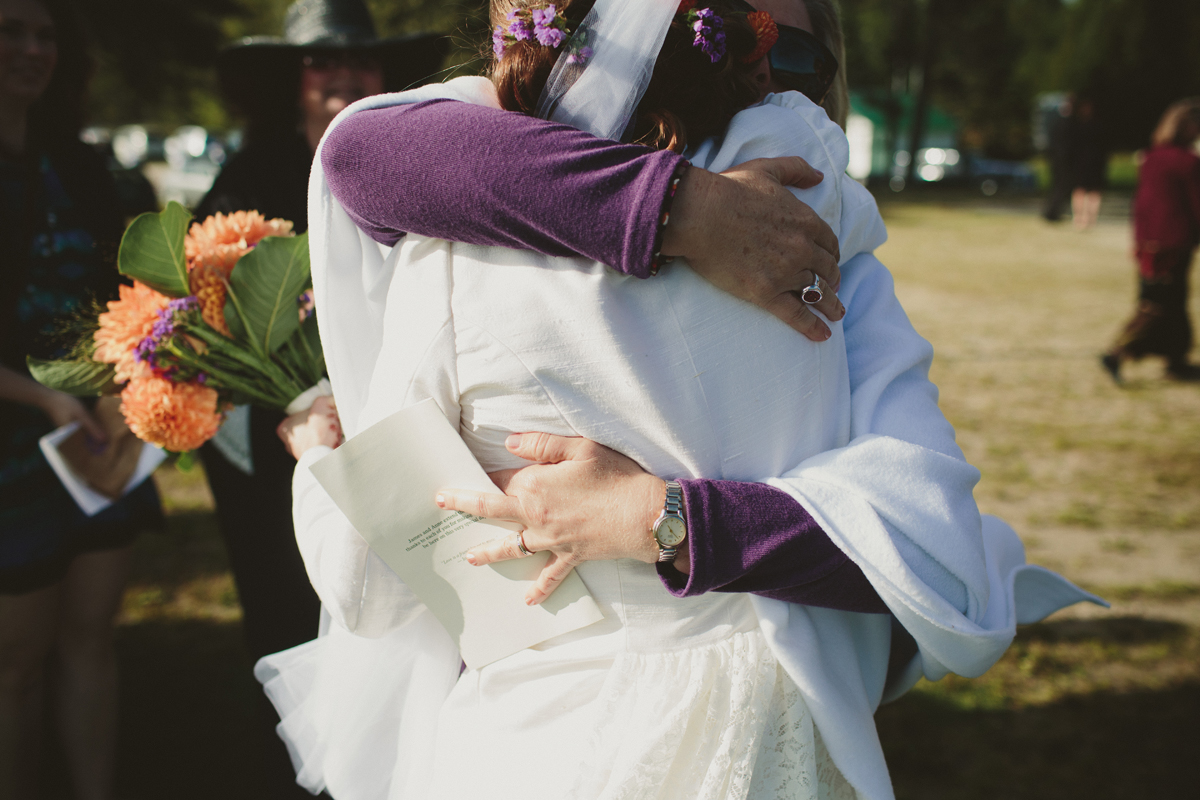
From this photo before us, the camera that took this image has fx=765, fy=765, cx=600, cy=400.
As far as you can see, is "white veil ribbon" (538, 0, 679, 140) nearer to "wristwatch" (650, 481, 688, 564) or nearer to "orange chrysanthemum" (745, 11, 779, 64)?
"orange chrysanthemum" (745, 11, 779, 64)

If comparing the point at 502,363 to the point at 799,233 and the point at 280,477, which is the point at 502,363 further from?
the point at 280,477

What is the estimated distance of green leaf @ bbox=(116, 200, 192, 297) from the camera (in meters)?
1.38

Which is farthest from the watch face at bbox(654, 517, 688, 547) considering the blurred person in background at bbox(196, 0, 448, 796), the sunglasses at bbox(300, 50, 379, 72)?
the sunglasses at bbox(300, 50, 379, 72)

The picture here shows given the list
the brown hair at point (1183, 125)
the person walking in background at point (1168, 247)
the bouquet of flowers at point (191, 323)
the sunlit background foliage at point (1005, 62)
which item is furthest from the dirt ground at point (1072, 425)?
the sunlit background foliage at point (1005, 62)

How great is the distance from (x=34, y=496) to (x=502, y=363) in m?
1.88

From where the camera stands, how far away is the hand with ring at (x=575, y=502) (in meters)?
1.06

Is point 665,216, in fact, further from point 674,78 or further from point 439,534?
point 439,534

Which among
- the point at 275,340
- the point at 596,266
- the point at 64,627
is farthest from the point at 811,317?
the point at 64,627

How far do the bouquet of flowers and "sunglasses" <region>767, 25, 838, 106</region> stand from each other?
90 cm

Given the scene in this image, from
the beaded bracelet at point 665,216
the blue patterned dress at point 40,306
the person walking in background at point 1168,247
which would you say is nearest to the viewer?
the beaded bracelet at point 665,216

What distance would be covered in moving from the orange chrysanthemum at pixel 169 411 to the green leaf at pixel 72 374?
0.15 metres

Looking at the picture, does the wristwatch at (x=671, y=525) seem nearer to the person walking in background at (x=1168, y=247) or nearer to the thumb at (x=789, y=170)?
the thumb at (x=789, y=170)

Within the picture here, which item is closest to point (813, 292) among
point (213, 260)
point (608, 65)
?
point (608, 65)

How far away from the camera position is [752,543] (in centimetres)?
104
